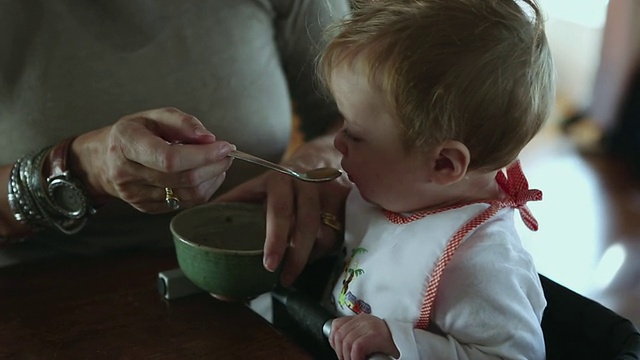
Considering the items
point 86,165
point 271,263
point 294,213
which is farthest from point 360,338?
point 86,165

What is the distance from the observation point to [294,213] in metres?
1.03

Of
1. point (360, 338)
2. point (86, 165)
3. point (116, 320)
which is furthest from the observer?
point (86, 165)

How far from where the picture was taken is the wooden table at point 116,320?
88 cm

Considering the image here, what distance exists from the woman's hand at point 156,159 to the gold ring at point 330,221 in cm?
18

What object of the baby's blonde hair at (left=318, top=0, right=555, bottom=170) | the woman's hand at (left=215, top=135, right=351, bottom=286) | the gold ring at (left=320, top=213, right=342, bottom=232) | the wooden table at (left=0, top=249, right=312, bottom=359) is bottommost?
the wooden table at (left=0, top=249, right=312, bottom=359)

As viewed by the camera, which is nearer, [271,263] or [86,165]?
[271,263]

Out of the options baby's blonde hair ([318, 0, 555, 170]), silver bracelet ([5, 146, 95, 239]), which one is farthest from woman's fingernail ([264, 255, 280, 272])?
silver bracelet ([5, 146, 95, 239])

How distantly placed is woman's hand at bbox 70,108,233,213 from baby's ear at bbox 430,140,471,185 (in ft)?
0.82

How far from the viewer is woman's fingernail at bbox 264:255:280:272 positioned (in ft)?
3.00

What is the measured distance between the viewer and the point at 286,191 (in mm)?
1047

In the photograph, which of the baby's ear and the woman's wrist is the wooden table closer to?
the woman's wrist

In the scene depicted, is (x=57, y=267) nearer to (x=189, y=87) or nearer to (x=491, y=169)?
(x=189, y=87)

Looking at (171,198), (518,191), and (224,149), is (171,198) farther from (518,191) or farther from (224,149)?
(518,191)

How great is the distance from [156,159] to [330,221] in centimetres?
30
